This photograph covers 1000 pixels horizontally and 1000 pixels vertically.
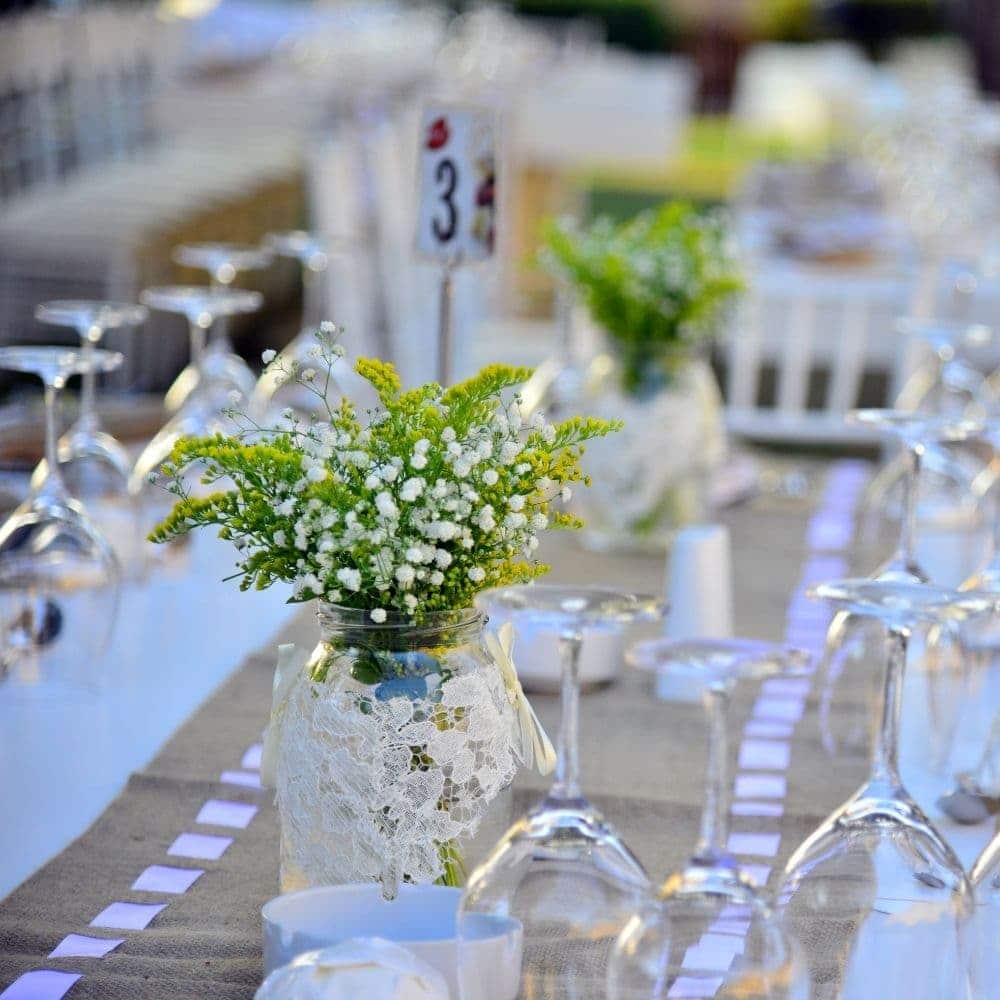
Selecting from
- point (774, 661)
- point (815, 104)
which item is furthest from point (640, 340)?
point (815, 104)

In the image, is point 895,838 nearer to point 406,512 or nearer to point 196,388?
point 406,512

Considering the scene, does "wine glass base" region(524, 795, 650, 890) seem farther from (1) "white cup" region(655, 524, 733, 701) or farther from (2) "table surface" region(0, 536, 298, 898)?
(1) "white cup" region(655, 524, 733, 701)

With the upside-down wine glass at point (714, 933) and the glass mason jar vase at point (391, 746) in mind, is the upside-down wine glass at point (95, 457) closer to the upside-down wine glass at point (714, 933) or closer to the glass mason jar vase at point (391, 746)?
the glass mason jar vase at point (391, 746)

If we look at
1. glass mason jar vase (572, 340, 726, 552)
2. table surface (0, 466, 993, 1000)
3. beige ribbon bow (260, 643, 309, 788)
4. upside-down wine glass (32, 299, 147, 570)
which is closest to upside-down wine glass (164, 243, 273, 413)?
upside-down wine glass (32, 299, 147, 570)

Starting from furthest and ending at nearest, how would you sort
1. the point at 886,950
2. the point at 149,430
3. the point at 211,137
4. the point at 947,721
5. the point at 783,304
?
the point at 211,137 < the point at 783,304 < the point at 149,430 < the point at 947,721 < the point at 886,950

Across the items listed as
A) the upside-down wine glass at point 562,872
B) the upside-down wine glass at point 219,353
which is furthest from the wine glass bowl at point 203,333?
the upside-down wine glass at point 562,872

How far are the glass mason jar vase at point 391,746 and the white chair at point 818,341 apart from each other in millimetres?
3130

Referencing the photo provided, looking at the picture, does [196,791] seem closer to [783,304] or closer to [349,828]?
[349,828]

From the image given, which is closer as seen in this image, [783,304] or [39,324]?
[783,304]

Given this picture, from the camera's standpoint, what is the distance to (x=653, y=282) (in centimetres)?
265

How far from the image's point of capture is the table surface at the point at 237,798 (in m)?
1.33

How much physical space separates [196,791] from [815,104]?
15859mm

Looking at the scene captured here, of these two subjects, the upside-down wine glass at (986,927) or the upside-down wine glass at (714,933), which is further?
the upside-down wine glass at (986,927)

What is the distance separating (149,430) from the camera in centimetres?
290
